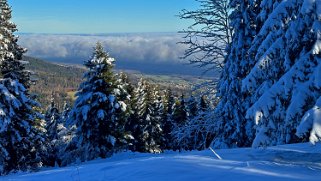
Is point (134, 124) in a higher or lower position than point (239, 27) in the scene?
lower

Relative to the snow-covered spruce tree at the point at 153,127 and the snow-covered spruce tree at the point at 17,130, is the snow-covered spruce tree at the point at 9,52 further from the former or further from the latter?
the snow-covered spruce tree at the point at 153,127

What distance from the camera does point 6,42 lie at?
2467 cm

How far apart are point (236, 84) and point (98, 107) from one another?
45.2ft

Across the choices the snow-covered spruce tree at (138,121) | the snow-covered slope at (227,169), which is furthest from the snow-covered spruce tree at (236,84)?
the snow-covered spruce tree at (138,121)

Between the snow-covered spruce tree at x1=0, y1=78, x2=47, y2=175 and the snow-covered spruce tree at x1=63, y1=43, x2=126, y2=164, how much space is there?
3105 mm

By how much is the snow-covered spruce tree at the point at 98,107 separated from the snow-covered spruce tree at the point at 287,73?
1944cm

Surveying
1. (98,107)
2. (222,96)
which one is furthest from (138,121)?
(222,96)

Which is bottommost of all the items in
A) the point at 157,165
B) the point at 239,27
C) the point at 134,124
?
the point at 134,124

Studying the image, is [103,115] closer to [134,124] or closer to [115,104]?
[115,104]

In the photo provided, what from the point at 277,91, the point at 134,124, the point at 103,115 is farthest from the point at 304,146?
the point at 134,124

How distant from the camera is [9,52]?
24.5 metres

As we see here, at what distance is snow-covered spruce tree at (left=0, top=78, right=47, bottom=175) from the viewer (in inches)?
933

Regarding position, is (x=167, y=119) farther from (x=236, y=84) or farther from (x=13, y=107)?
(x=236, y=84)

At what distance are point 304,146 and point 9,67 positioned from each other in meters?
20.8
